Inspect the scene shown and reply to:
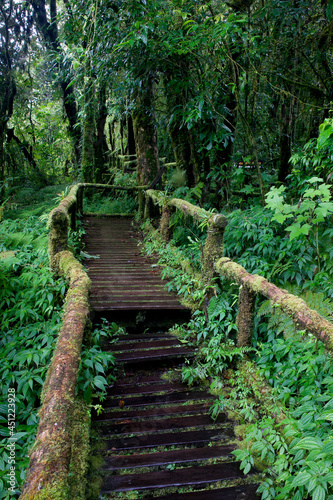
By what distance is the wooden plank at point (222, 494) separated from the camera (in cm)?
241

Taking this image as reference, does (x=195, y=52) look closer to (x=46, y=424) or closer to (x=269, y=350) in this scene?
(x=269, y=350)

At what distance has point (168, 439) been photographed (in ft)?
9.71

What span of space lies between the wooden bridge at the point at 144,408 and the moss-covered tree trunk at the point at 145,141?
19.7ft

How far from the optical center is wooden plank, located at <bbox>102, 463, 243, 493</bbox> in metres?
2.49

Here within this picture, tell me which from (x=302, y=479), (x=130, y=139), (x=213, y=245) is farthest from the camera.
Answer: (x=130, y=139)

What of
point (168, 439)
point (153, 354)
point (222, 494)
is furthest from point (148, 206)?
point (222, 494)

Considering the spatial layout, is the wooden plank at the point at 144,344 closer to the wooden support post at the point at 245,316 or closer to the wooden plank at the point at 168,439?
the wooden support post at the point at 245,316

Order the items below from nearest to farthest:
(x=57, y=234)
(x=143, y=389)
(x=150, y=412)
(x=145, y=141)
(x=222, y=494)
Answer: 1. (x=222, y=494)
2. (x=150, y=412)
3. (x=143, y=389)
4. (x=57, y=234)
5. (x=145, y=141)

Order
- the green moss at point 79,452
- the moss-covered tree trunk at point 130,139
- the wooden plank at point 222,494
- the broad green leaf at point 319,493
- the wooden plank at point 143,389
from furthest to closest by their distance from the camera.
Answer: the moss-covered tree trunk at point 130,139 < the wooden plank at point 143,389 < the wooden plank at point 222,494 < the green moss at point 79,452 < the broad green leaf at point 319,493

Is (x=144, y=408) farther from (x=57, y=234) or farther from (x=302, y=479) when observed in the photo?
(x=57, y=234)

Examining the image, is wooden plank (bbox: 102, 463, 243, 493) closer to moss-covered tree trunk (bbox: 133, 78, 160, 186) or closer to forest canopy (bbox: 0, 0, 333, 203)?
forest canopy (bbox: 0, 0, 333, 203)

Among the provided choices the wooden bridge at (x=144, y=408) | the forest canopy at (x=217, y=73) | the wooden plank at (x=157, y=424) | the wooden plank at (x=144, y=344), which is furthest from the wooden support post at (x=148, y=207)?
the wooden plank at (x=157, y=424)

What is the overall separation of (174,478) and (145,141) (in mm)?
9850

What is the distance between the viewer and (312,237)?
4934 millimetres
